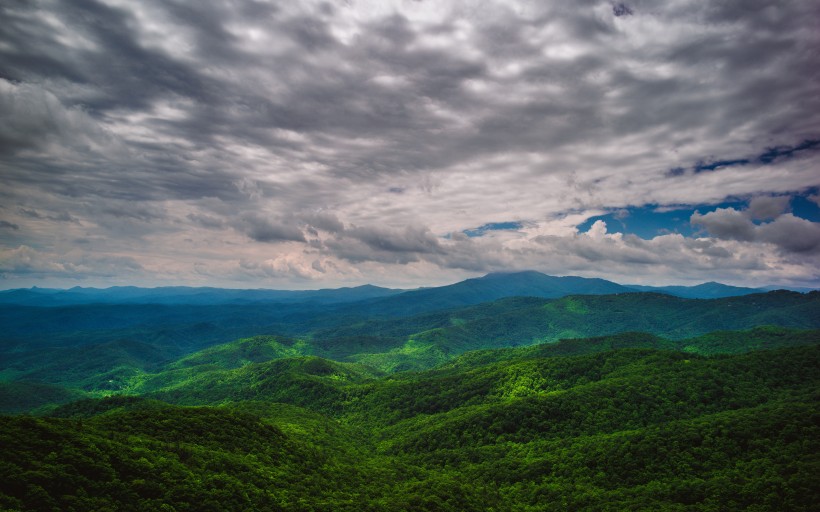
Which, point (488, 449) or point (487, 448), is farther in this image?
point (487, 448)

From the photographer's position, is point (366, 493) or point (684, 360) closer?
point (366, 493)

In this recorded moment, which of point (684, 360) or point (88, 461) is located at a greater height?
point (88, 461)

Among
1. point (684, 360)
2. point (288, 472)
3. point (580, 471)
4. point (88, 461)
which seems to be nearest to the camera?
point (88, 461)

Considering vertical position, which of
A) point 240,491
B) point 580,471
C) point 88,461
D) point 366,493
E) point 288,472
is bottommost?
point 580,471

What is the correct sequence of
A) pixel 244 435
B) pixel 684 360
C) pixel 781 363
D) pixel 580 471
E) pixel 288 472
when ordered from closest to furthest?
pixel 288 472
pixel 244 435
pixel 580 471
pixel 781 363
pixel 684 360

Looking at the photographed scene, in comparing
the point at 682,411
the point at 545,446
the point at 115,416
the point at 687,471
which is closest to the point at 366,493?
the point at 115,416

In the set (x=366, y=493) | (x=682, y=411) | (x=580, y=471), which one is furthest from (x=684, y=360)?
(x=366, y=493)

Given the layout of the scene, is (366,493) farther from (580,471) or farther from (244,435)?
(580,471)
